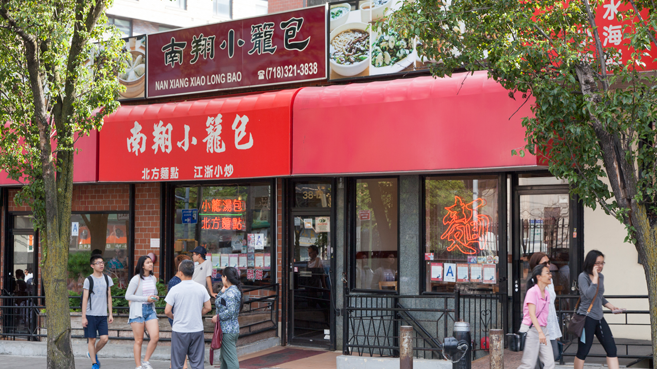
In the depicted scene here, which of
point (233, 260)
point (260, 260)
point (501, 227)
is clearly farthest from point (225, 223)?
point (501, 227)

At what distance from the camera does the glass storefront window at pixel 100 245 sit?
43.1 ft

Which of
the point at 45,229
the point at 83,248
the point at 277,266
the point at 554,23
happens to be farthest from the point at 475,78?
the point at 83,248

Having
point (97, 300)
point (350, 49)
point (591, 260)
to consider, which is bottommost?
point (97, 300)

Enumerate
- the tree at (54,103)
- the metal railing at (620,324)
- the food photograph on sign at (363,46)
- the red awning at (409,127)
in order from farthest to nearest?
the food photograph on sign at (363,46) → the red awning at (409,127) → the tree at (54,103) → the metal railing at (620,324)

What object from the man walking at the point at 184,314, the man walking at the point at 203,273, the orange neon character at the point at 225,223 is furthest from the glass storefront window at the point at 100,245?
the man walking at the point at 184,314

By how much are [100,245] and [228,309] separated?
659 cm

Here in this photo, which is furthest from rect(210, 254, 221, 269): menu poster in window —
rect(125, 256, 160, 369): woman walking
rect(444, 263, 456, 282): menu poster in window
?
rect(444, 263, 456, 282): menu poster in window

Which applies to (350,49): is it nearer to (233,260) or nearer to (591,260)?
(233,260)

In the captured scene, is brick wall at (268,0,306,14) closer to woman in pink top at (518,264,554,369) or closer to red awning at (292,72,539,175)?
red awning at (292,72,539,175)

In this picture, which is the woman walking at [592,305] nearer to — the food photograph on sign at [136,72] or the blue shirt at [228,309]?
the blue shirt at [228,309]

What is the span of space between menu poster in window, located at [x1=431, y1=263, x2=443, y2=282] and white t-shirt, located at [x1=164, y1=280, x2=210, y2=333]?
13.2 feet

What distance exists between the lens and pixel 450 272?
1001 cm

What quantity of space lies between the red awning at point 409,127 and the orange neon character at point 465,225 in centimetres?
116

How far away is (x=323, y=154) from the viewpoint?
392 inches
